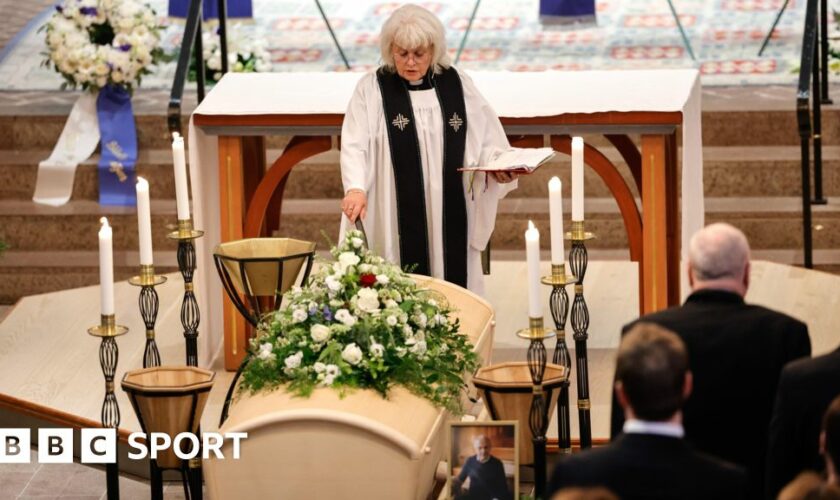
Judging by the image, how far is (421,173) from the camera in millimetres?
6336

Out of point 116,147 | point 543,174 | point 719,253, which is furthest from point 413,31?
point 116,147

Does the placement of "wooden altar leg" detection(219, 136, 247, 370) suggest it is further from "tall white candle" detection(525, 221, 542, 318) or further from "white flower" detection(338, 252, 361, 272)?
"tall white candle" detection(525, 221, 542, 318)

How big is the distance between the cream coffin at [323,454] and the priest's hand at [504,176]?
5.05ft

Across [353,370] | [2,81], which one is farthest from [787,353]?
[2,81]

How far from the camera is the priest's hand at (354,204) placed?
19.4 ft

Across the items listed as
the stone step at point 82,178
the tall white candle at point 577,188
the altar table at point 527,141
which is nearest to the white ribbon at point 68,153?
the stone step at point 82,178

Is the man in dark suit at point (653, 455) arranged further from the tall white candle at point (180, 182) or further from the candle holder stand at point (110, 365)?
the tall white candle at point (180, 182)

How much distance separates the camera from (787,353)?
3.89 m

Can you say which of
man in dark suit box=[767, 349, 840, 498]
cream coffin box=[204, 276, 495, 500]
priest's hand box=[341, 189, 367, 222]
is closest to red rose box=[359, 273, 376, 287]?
cream coffin box=[204, 276, 495, 500]

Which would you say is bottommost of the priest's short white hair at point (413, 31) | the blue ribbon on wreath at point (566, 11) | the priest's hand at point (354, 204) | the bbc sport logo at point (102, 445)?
the bbc sport logo at point (102, 445)

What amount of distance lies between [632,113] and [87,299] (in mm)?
2920

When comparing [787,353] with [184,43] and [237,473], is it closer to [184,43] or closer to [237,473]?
[237,473]

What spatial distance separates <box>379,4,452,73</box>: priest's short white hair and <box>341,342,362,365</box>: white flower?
4.94 feet

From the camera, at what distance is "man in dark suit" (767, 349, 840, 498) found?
12.0ft
